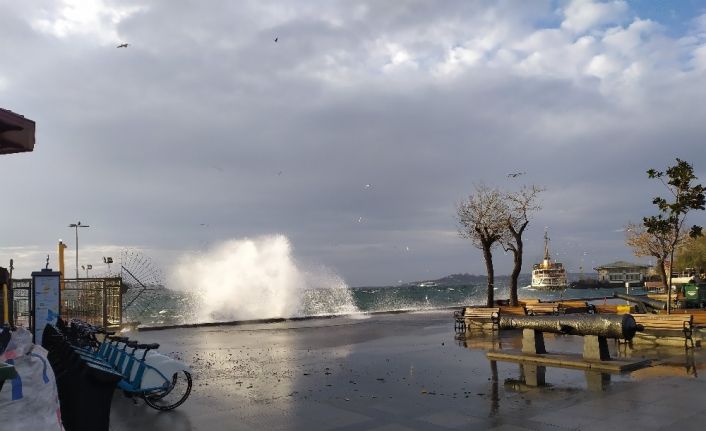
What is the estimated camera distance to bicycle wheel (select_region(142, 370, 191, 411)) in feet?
31.1

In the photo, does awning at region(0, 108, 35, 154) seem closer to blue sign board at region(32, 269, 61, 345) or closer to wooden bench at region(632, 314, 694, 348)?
blue sign board at region(32, 269, 61, 345)

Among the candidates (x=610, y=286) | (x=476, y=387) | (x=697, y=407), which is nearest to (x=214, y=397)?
(x=476, y=387)

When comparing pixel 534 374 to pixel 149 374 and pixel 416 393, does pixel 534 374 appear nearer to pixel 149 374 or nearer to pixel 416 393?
pixel 416 393

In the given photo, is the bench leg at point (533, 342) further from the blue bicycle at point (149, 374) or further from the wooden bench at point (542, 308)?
the wooden bench at point (542, 308)

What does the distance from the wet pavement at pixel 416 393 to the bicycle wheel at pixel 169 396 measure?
0.64ft

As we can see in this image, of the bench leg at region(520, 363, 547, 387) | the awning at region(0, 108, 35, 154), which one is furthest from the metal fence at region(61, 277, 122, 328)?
the awning at region(0, 108, 35, 154)

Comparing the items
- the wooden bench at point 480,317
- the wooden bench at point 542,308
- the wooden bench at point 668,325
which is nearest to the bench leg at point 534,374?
the wooden bench at point 668,325

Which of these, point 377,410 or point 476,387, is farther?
point 476,387

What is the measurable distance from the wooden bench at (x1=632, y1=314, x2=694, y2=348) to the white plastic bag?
1544 centimetres

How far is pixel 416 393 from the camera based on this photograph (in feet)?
34.3

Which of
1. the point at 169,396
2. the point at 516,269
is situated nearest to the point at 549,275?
the point at 516,269

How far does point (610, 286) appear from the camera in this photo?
545 feet

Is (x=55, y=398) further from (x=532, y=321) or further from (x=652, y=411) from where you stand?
(x=532, y=321)

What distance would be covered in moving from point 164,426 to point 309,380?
4169 mm
